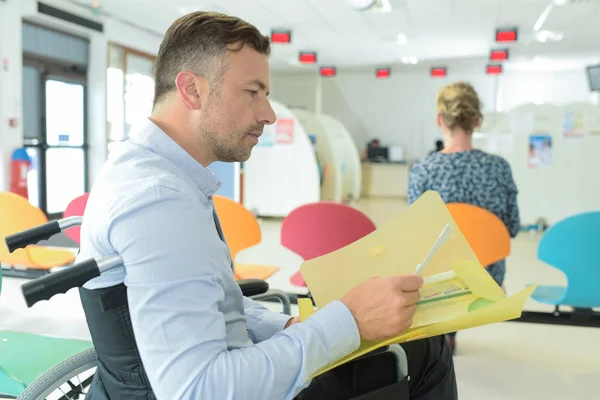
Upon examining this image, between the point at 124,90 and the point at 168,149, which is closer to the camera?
the point at 168,149

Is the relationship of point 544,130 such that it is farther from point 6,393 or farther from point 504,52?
point 6,393

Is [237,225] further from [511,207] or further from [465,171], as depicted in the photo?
[511,207]

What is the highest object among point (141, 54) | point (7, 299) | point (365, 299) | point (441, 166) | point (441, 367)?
point (141, 54)

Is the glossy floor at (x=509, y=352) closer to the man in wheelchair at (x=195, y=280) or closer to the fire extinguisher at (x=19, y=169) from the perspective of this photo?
the man in wheelchair at (x=195, y=280)

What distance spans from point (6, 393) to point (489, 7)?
6977 millimetres

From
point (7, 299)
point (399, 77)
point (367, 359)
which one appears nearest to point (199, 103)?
point (367, 359)

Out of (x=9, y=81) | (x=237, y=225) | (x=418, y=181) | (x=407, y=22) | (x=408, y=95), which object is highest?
(x=407, y=22)

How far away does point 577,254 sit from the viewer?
95.0 inches

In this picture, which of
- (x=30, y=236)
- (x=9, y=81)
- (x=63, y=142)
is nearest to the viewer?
(x=30, y=236)

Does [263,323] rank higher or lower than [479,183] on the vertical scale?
lower

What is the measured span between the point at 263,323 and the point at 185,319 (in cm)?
49

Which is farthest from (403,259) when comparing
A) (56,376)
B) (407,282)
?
(56,376)

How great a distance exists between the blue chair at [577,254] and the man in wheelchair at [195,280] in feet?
5.26

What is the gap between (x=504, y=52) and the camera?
9.60 meters
